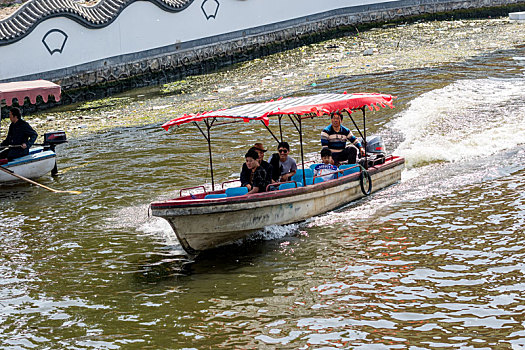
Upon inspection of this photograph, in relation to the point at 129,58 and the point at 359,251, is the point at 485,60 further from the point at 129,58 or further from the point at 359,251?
the point at 359,251

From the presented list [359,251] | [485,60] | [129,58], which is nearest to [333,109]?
[359,251]

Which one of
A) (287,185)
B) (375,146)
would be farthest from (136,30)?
(287,185)

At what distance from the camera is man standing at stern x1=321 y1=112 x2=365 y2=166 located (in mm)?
12289

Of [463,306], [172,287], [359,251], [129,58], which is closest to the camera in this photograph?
[463,306]

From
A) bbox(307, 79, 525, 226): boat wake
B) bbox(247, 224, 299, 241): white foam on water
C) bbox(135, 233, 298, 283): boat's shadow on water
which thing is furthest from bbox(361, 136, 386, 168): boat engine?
bbox(135, 233, 298, 283): boat's shadow on water

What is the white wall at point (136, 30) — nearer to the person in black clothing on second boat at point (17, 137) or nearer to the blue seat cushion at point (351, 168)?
the person in black clothing on second boat at point (17, 137)

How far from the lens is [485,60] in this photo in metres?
23.1

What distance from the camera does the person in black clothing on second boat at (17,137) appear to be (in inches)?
574

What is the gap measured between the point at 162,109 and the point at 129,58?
5.44 m

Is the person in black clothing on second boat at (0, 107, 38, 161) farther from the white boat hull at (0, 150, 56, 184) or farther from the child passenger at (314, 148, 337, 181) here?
the child passenger at (314, 148, 337, 181)

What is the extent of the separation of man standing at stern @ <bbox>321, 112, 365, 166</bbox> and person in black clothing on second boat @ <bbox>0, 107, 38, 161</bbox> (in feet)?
21.3

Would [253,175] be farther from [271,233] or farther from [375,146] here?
[375,146]

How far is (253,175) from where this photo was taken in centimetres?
1026

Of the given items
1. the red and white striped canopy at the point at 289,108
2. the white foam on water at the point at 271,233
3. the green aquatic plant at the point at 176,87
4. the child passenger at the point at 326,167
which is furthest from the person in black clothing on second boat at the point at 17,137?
the green aquatic plant at the point at 176,87
